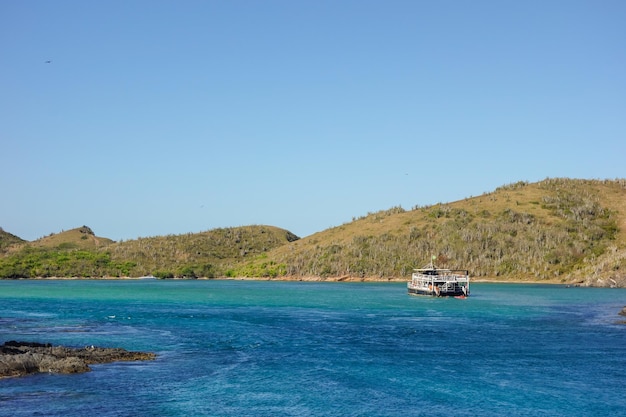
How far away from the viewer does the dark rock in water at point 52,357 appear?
5147 cm

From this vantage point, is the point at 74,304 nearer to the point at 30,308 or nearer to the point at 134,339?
the point at 30,308

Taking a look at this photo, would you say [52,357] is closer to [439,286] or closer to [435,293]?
[435,293]

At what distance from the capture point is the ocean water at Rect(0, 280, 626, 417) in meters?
44.1

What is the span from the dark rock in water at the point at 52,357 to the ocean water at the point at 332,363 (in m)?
1.60

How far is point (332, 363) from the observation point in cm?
6000

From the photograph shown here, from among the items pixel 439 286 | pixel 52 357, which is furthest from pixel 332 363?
pixel 439 286

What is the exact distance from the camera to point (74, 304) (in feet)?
414

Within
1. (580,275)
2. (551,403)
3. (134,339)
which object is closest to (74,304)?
(134,339)

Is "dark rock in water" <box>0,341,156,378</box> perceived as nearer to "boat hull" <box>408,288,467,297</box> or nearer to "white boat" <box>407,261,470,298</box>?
"boat hull" <box>408,288,467,297</box>

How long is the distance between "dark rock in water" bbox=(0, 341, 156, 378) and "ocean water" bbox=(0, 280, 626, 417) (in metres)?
1.60

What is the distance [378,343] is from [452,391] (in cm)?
2416

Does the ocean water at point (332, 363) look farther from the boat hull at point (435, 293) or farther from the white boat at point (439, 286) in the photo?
the white boat at point (439, 286)

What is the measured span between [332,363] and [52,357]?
23.2 meters

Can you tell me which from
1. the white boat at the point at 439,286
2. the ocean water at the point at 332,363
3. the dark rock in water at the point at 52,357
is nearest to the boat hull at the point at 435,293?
the white boat at the point at 439,286
